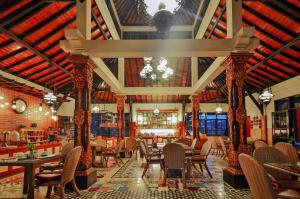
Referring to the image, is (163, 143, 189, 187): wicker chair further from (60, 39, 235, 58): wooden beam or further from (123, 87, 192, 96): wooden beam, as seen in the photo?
(123, 87, 192, 96): wooden beam

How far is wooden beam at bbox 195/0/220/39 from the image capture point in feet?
26.9

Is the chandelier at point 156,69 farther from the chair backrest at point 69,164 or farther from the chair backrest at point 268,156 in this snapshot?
the chair backrest at point 268,156

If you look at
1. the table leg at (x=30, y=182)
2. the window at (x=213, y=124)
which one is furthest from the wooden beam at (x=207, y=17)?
the window at (x=213, y=124)

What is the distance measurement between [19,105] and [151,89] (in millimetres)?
6223

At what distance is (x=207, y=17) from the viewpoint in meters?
9.25

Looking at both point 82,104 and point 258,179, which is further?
point 82,104

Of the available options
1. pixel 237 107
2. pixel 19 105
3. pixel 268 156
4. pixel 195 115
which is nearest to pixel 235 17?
pixel 237 107

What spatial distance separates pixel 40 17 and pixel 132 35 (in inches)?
205

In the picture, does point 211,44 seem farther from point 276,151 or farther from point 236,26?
point 276,151

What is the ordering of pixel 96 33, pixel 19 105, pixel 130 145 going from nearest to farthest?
pixel 96 33
pixel 130 145
pixel 19 105

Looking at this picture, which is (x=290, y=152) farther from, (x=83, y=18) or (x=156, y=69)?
(x=83, y=18)

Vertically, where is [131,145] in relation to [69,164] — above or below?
below

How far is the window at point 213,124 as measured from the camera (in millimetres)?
18188

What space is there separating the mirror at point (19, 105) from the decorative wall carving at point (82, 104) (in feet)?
24.7
